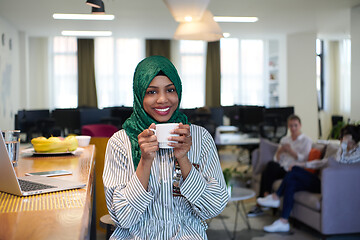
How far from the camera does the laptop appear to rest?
1241mm

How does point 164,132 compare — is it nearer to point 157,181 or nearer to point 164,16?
point 157,181

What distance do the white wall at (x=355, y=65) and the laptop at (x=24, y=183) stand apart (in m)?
7.02

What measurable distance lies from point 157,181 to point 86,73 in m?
11.1

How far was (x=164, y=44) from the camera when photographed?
1263 cm

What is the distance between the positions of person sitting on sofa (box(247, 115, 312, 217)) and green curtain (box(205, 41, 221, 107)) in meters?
7.70

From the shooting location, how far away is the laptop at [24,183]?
1.24m

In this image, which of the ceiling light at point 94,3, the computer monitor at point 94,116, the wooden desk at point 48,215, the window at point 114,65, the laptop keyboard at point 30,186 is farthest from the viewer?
the window at point 114,65

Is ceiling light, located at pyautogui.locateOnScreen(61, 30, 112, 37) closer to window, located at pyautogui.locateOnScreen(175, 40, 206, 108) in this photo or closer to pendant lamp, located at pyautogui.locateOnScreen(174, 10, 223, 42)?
window, located at pyautogui.locateOnScreen(175, 40, 206, 108)

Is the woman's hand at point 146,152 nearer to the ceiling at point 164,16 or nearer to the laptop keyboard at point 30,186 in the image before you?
the laptop keyboard at point 30,186

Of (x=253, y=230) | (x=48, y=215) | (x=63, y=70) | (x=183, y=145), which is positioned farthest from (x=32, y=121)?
(x=48, y=215)

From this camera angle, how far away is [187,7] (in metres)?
5.13

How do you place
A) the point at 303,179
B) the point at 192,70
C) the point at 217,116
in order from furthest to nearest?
the point at 192,70, the point at 217,116, the point at 303,179

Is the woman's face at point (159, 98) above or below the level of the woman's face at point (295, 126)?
above

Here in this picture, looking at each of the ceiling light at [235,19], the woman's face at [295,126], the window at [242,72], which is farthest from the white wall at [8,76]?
the window at [242,72]
